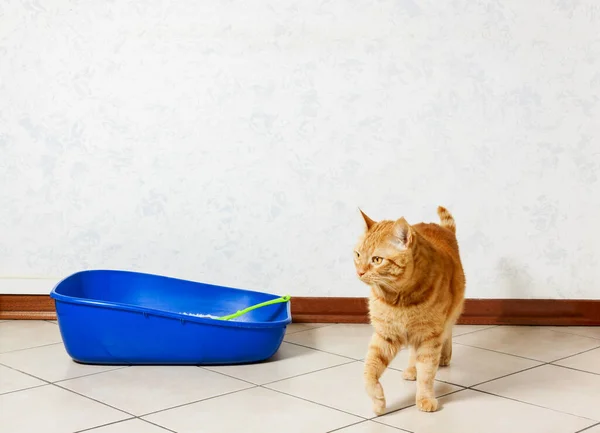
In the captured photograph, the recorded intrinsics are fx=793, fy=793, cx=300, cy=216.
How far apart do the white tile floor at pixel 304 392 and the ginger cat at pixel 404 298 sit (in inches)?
3.4

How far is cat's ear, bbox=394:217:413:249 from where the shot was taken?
5.76ft

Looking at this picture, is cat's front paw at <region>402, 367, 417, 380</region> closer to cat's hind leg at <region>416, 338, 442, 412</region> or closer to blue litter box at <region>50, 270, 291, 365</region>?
cat's hind leg at <region>416, 338, 442, 412</region>

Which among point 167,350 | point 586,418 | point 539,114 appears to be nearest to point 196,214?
point 167,350

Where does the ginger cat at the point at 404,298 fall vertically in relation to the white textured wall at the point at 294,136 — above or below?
below

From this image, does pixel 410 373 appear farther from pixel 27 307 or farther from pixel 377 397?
pixel 27 307

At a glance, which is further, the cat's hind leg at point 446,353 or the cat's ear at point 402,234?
the cat's hind leg at point 446,353

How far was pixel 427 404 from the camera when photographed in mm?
1812

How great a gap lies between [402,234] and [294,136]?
0.95 meters

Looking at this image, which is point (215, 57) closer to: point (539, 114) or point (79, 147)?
point (79, 147)

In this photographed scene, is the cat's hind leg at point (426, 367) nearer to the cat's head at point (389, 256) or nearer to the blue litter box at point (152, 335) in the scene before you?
the cat's head at point (389, 256)

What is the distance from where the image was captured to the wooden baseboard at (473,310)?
265cm

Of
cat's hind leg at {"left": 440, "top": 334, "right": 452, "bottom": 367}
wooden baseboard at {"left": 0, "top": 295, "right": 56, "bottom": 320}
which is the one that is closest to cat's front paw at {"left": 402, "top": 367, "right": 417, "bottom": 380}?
cat's hind leg at {"left": 440, "top": 334, "right": 452, "bottom": 367}

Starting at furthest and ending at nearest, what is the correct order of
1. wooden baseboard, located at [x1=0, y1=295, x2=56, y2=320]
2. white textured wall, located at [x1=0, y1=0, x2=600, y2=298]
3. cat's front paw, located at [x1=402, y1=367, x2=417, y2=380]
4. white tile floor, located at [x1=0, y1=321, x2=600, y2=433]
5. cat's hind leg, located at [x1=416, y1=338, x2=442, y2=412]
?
wooden baseboard, located at [x1=0, y1=295, x2=56, y2=320] → white textured wall, located at [x1=0, y1=0, x2=600, y2=298] → cat's front paw, located at [x1=402, y1=367, x2=417, y2=380] → cat's hind leg, located at [x1=416, y1=338, x2=442, y2=412] → white tile floor, located at [x1=0, y1=321, x2=600, y2=433]

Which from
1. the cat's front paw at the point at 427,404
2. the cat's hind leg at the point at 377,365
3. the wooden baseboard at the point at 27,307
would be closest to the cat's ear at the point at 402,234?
the cat's hind leg at the point at 377,365
